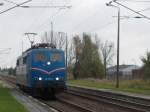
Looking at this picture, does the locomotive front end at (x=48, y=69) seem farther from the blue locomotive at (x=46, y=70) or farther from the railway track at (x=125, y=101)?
the railway track at (x=125, y=101)

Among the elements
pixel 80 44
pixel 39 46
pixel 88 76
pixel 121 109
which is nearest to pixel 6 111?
pixel 121 109

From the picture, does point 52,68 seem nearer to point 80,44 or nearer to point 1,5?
point 1,5

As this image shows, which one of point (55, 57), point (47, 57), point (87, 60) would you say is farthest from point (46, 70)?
point (87, 60)

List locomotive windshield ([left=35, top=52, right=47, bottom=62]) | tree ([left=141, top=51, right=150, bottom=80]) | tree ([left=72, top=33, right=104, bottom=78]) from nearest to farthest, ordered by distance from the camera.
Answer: locomotive windshield ([left=35, top=52, right=47, bottom=62]) → tree ([left=141, top=51, right=150, bottom=80]) → tree ([left=72, top=33, right=104, bottom=78])

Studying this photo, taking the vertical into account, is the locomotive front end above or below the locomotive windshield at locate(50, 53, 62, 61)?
below

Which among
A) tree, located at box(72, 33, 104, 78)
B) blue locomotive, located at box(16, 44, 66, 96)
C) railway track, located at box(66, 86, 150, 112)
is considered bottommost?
railway track, located at box(66, 86, 150, 112)

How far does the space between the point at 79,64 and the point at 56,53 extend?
6747cm

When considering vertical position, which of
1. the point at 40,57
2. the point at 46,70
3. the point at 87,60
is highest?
the point at 87,60

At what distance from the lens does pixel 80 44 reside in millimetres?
110938

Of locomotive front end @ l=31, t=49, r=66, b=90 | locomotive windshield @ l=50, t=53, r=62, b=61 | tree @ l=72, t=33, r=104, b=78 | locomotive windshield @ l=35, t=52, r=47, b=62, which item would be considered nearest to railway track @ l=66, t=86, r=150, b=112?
locomotive front end @ l=31, t=49, r=66, b=90

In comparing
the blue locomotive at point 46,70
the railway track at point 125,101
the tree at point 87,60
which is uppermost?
the tree at point 87,60

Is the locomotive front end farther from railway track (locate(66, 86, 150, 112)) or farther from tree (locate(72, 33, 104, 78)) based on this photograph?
tree (locate(72, 33, 104, 78))

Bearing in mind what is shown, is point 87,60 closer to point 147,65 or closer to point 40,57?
point 147,65

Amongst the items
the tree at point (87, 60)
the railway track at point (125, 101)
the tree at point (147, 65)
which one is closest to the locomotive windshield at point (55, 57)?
the railway track at point (125, 101)
